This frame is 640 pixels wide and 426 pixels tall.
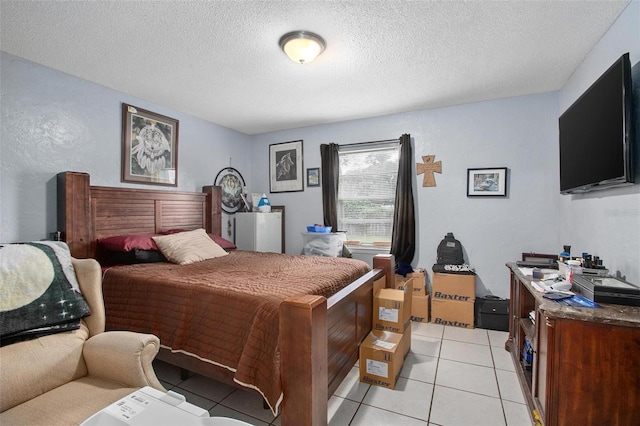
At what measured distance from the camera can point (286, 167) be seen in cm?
477

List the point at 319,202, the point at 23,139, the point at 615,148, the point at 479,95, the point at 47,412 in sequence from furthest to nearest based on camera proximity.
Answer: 1. the point at 319,202
2. the point at 479,95
3. the point at 23,139
4. the point at 615,148
5. the point at 47,412

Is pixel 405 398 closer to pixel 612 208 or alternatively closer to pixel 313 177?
pixel 612 208

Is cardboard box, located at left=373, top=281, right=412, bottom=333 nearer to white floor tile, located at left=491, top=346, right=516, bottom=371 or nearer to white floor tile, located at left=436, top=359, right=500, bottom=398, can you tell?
white floor tile, located at left=436, top=359, right=500, bottom=398

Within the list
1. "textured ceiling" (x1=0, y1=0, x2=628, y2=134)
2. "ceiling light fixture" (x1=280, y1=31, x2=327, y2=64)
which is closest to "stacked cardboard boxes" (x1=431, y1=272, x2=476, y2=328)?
"textured ceiling" (x1=0, y1=0, x2=628, y2=134)

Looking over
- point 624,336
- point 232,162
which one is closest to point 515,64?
point 624,336

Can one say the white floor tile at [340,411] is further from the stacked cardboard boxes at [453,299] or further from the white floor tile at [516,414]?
the stacked cardboard boxes at [453,299]

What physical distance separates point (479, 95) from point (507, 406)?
3020 millimetres

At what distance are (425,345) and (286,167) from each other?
10.4ft

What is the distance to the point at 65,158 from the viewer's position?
280 cm

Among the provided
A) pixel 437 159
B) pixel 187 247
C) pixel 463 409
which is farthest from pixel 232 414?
pixel 437 159

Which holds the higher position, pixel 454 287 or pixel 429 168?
pixel 429 168

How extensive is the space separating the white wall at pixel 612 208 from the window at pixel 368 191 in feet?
6.35

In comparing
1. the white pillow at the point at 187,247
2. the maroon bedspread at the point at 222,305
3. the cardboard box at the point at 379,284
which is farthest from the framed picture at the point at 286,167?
the cardboard box at the point at 379,284

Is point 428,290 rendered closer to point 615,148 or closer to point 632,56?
point 615,148
